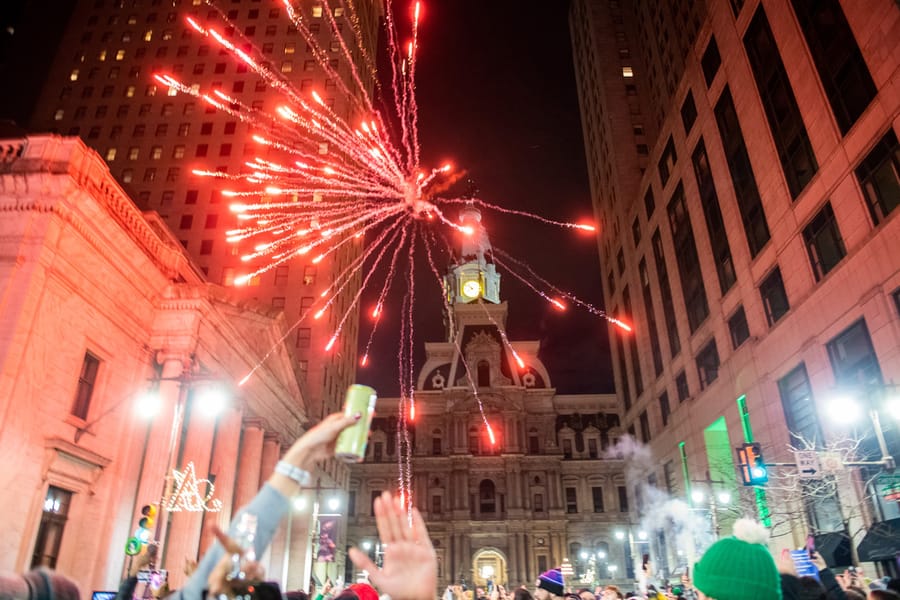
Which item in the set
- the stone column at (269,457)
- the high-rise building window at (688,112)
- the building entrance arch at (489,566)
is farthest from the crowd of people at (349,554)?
the building entrance arch at (489,566)

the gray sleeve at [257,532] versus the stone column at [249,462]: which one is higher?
the stone column at [249,462]

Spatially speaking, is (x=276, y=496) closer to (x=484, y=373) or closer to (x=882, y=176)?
(x=882, y=176)

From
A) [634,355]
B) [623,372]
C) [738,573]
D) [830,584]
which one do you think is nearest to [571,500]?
[623,372]

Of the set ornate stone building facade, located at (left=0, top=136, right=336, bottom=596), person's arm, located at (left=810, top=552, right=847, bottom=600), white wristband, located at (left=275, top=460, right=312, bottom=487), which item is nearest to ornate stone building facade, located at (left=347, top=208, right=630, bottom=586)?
ornate stone building facade, located at (left=0, top=136, right=336, bottom=596)

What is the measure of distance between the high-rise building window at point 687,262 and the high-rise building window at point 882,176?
15.1 meters

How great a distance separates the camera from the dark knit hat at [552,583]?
895cm

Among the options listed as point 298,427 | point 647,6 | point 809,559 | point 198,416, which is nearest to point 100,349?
point 198,416

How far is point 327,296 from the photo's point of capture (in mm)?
53344

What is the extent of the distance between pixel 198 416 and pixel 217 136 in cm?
3911

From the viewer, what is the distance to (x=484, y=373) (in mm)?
73750

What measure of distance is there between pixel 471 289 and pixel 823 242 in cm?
6371

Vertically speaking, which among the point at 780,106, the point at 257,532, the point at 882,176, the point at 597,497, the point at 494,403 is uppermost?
the point at 780,106

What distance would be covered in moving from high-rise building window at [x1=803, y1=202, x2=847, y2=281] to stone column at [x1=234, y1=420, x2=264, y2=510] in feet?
95.1

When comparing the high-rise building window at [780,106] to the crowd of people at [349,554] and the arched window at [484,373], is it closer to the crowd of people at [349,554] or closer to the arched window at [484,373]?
the crowd of people at [349,554]
